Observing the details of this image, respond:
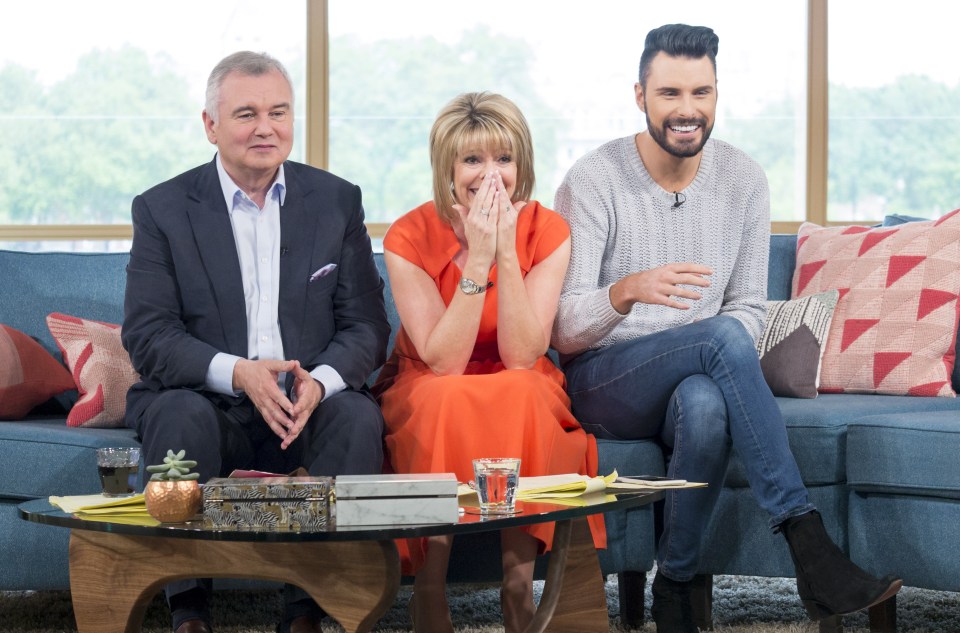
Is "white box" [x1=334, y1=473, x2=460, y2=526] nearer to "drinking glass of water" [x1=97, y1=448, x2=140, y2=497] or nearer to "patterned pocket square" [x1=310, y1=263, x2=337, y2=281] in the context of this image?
"drinking glass of water" [x1=97, y1=448, x2=140, y2=497]

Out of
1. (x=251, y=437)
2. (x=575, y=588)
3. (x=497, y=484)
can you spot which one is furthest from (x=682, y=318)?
(x=497, y=484)

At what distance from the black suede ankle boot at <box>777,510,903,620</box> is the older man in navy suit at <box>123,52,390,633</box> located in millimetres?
778

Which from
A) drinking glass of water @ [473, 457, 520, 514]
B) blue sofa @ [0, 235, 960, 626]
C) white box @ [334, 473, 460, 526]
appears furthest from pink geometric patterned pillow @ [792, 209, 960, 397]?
white box @ [334, 473, 460, 526]

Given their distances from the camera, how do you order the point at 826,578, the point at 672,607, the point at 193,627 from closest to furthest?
the point at 193,627 → the point at 826,578 → the point at 672,607

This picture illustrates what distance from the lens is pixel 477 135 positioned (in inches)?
92.2

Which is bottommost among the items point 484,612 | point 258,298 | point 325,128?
point 484,612

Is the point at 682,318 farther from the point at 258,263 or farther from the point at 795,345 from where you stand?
the point at 258,263

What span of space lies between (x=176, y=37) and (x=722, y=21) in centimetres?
218

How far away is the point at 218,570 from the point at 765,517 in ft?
4.08

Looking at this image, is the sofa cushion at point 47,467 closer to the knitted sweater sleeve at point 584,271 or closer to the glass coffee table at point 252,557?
the glass coffee table at point 252,557

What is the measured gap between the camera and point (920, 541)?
2279mm

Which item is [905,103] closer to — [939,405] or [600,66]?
[600,66]

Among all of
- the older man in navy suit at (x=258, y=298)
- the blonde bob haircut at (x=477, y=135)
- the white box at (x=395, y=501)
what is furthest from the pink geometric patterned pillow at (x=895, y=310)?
the white box at (x=395, y=501)

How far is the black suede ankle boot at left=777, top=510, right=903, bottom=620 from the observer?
2.00m
